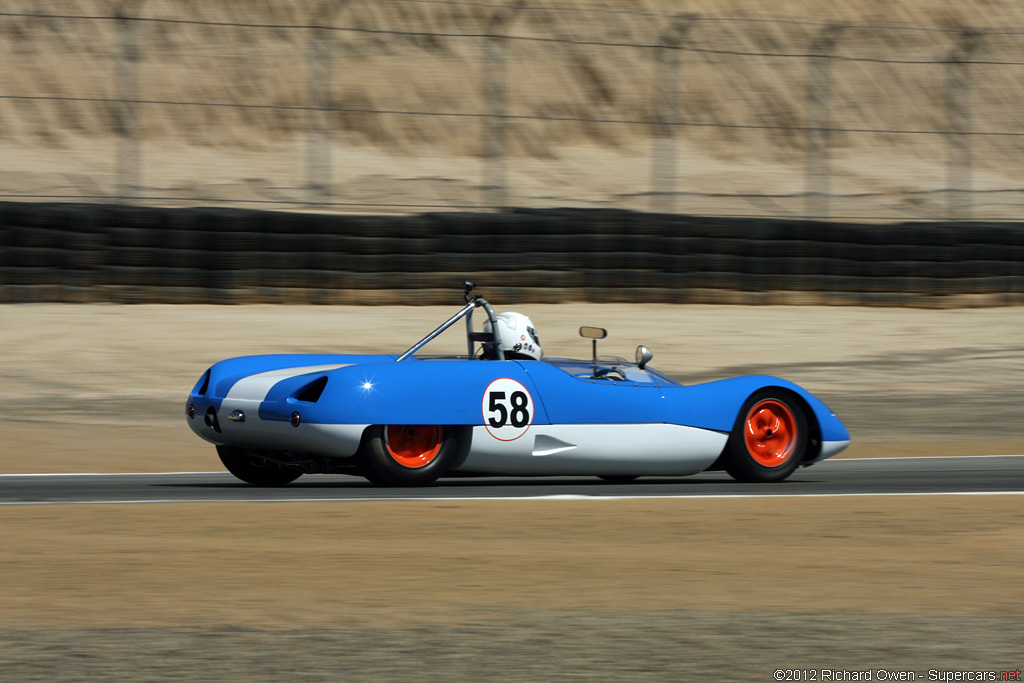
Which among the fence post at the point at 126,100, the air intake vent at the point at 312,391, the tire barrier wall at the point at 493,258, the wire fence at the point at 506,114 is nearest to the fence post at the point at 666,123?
the wire fence at the point at 506,114

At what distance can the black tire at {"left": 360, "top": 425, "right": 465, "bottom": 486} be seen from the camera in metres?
8.16

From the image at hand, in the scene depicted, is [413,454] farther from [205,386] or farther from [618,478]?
[618,478]

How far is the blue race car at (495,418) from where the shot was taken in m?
8.02

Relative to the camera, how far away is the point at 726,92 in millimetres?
31625

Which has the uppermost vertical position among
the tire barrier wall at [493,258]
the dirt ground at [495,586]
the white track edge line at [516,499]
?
the tire barrier wall at [493,258]

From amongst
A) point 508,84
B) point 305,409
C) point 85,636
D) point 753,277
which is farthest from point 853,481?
point 508,84

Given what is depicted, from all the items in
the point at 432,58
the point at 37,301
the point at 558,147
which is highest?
the point at 432,58

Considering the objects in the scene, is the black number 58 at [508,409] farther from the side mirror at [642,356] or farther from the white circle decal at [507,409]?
the side mirror at [642,356]

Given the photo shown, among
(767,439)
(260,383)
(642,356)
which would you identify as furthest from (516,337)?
(767,439)

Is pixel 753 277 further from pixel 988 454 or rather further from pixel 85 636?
pixel 85 636

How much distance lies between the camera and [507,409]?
8.29 m

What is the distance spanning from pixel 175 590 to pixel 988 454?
7.42 meters

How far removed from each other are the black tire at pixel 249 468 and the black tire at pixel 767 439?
8.37ft

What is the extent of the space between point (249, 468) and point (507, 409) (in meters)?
1.64
